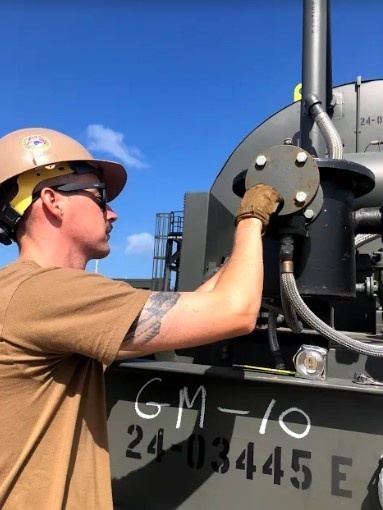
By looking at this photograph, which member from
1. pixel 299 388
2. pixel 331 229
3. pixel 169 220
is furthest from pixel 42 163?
pixel 169 220

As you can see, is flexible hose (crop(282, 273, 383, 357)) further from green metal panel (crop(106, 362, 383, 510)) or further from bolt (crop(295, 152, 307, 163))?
bolt (crop(295, 152, 307, 163))

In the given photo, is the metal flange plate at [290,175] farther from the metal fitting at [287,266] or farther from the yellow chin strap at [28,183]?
the yellow chin strap at [28,183]

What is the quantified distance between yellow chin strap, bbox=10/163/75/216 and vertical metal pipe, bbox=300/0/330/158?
4.90 feet

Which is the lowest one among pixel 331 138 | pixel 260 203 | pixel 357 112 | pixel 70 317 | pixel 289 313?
pixel 70 317

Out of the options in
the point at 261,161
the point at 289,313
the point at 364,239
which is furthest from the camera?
the point at 364,239

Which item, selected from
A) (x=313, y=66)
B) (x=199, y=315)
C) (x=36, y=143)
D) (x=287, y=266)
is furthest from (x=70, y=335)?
(x=313, y=66)

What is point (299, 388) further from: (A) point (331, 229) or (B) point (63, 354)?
(B) point (63, 354)

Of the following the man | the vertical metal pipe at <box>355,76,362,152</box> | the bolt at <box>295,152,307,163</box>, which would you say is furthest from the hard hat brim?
the vertical metal pipe at <box>355,76,362,152</box>

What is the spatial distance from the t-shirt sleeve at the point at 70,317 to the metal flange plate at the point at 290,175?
55 centimetres

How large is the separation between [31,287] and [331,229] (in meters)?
0.96

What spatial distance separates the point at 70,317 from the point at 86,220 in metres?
0.37

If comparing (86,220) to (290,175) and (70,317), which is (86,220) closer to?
(70,317)

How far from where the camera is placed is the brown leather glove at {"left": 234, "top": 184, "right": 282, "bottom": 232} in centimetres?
136

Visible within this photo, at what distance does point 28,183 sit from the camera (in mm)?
1413
